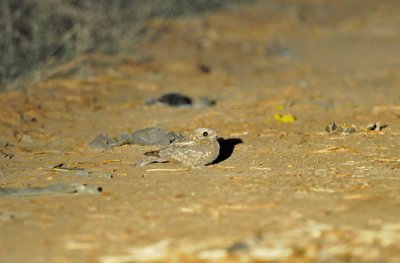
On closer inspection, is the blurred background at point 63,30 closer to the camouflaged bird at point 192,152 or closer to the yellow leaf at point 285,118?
the yellow leaf at point 285,118

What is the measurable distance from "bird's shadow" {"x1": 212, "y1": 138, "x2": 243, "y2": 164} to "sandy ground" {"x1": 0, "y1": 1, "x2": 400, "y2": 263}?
Answer: 32 millimetres

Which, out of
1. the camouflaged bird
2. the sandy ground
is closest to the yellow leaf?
the sandy ground

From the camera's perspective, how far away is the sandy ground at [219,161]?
3.82 meters

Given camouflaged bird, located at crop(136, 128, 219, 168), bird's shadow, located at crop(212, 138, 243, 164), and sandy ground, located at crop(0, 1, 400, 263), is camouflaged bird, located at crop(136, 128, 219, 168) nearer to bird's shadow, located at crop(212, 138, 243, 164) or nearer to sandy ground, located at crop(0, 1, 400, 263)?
sandy ground, located at crop(0, 1, 400, 263)

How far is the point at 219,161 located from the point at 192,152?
1.03 ft

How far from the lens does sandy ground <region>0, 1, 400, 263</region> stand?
12.5ft

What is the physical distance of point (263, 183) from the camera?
5.00 meters

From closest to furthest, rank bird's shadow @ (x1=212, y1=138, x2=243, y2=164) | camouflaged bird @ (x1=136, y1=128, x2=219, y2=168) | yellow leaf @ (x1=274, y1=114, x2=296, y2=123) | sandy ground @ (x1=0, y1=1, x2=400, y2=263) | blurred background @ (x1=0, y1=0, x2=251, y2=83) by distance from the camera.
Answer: sandy ground @ (x1=0, y1=1, x2=400, y2=263)
camouflaged bird @ (x1=136, y1=128, x2=219, y2=168)
bird's shadow @ (x1=212, y1=138, x2=243, y2=164)
yellow leaf @ (x1=274, y1=114, x2=296, y2=123)
blurred background @ (x1=0, y1=0, x2=251, y2=83)

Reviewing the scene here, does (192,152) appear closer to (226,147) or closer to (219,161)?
(219,161)

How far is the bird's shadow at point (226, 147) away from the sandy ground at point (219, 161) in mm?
32

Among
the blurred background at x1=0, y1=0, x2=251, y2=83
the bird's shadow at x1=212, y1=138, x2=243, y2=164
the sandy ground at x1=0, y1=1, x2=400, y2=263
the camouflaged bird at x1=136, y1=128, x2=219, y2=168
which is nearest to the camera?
the sandy ground at x1=0, y1=1, x2=400, y2=263

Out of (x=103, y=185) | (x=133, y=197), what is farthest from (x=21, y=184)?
(x=133, y=197)

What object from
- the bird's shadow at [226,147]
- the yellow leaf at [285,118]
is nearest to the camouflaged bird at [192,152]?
the bird's shadow at [226,147]

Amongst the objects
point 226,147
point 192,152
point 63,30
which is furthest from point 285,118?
point 63,30
